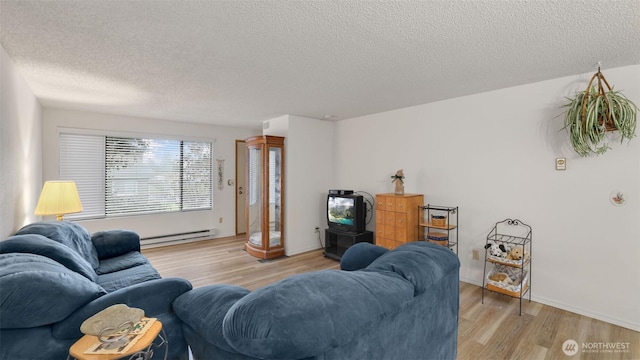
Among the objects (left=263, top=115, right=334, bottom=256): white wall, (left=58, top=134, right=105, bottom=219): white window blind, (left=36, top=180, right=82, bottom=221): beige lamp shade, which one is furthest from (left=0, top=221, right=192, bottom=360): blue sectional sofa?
(left=58, top=134, right=105, bottom=219): white window blind

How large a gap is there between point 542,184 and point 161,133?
576cm

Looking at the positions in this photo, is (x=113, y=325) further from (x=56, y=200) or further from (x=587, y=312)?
(x=587, y=312)

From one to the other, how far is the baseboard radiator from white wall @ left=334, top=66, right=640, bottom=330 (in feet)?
13.3

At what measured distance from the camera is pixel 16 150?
104 inches

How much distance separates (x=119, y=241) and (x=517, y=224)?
440 cm

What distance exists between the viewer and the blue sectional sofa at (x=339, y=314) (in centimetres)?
91

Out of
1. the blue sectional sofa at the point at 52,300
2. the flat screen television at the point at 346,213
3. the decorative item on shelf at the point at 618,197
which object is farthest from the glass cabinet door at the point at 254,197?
the decorative item on shelf at the point at 618,197

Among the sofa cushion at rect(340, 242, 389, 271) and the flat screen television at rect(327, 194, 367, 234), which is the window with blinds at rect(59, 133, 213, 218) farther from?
the sofa cushion at rect(340, 242, 389, 271)

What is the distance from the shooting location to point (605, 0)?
1.61 metres

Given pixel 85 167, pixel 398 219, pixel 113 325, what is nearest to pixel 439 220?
pixel 398 219

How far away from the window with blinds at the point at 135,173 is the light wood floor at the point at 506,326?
4.88 feet

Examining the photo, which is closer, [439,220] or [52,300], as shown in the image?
[52,300]

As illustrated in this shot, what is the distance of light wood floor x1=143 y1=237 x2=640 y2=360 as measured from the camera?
7.29 ft

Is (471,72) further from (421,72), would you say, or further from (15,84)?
(15,84)
